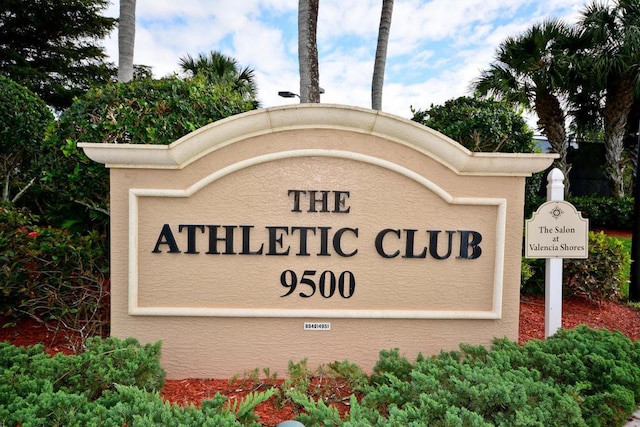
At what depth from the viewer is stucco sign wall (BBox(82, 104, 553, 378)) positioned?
144 inches

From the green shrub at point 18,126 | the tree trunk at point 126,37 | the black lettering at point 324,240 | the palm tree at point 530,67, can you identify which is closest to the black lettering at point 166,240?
the black lettering at point 324,240

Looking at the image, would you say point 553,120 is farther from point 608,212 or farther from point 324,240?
point 324,240

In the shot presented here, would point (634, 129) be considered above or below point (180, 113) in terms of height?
above

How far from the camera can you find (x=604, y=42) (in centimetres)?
1249

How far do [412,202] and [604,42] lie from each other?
42.6ft

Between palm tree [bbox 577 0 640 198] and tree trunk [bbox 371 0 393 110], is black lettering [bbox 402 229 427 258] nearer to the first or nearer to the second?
tree trunk [bbox 371 0 393 110]

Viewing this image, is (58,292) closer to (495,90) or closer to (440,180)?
(440,180)

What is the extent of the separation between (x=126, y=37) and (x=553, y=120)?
13.6 metres

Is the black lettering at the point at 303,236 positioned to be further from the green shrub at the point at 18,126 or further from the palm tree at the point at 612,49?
the palm tree at the point at 612,49

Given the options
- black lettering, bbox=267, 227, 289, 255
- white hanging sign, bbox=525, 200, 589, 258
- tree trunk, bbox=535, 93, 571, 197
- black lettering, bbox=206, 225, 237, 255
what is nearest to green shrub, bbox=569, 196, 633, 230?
tree trunk, bbox=535, 93, 571, 197

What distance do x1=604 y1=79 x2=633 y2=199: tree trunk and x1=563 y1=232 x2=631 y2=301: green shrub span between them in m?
10.4

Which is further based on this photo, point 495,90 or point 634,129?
point 634,129

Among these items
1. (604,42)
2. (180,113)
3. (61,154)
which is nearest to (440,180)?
(180,113)

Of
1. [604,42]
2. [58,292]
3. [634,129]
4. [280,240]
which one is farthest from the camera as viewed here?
[634,129]
